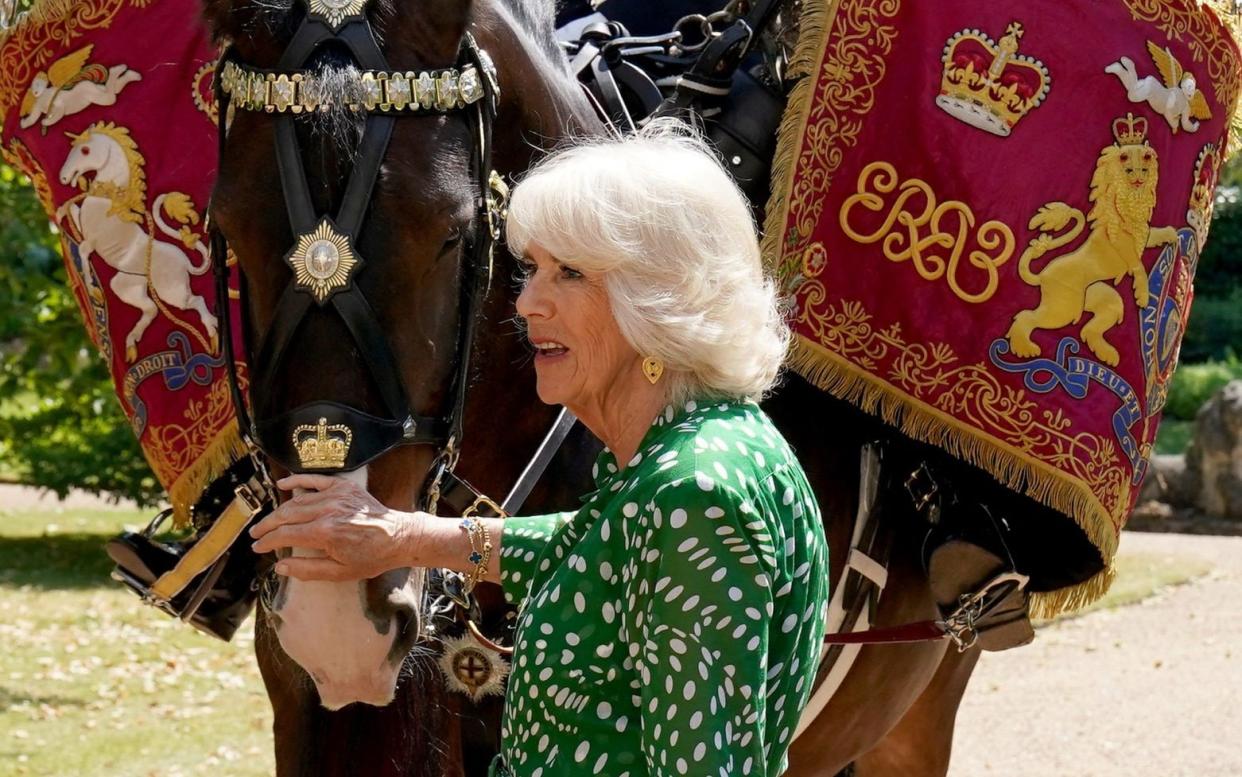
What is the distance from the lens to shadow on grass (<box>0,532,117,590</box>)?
34.5ft

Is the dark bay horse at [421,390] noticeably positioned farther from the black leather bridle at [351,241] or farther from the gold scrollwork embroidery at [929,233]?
the gold scrollwork embroidery at [929,233]

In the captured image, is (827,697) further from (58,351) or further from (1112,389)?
(58,351)

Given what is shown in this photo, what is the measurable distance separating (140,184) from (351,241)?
1345 mm

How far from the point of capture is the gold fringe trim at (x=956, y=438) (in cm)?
327

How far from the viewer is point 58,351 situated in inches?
367

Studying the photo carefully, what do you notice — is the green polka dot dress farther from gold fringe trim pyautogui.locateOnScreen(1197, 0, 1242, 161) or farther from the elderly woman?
gold fringe trim pyautogui.locateOnScreen(1197, 0, 1242, 161)

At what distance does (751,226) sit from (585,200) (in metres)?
0.23

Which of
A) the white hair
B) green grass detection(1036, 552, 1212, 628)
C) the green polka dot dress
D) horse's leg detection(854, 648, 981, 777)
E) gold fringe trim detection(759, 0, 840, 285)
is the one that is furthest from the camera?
green grass detection(1036, 552, 1212, 628)

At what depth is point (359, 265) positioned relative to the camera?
2340 millimetres

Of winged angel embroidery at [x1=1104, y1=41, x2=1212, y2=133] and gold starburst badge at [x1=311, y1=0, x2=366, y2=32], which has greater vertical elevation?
gold starburst badge at [x1=311, y1=0, x2=366, y2=32]

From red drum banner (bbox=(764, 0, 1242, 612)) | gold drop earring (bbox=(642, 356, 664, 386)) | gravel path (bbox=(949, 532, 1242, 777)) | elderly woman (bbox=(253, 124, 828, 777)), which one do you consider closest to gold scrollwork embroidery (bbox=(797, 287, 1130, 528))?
red drum banner (bbox=(764, 0, 1242, 612))

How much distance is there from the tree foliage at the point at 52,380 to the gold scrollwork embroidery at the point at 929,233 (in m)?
6.65

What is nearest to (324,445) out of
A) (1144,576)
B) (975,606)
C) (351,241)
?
(351,241)

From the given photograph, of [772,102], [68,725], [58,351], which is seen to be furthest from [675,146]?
[58,351]
